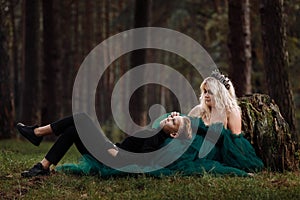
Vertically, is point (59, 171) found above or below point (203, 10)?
below

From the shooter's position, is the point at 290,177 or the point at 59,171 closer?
the point at 290,177

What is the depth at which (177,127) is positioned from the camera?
862 centimetres

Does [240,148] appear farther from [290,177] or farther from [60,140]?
[60,140]

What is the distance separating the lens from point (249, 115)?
9.11 meters

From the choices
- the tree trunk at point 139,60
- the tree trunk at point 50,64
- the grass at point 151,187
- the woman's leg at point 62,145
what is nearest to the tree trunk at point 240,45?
the tree trunk at point 139,60

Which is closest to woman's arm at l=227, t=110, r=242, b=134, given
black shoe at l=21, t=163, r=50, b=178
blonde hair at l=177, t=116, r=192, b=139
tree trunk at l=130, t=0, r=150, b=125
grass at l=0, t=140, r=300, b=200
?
blonde hair at l=177, t=116, r=192, b=139

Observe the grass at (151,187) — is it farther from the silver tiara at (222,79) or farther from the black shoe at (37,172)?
the silver tiara at (222,79)

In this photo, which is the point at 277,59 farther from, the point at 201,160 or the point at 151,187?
the point at 151,187

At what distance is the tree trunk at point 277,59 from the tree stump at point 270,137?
2.31 metres

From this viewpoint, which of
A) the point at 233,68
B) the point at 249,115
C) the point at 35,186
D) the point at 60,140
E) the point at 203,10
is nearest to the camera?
the point at 35,186

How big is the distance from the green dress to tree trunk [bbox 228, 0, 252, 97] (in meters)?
6.18

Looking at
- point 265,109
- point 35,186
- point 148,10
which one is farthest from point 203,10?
point 35,186

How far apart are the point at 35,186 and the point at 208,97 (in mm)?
2889

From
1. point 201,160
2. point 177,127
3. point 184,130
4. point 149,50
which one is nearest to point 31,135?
point 177,127
